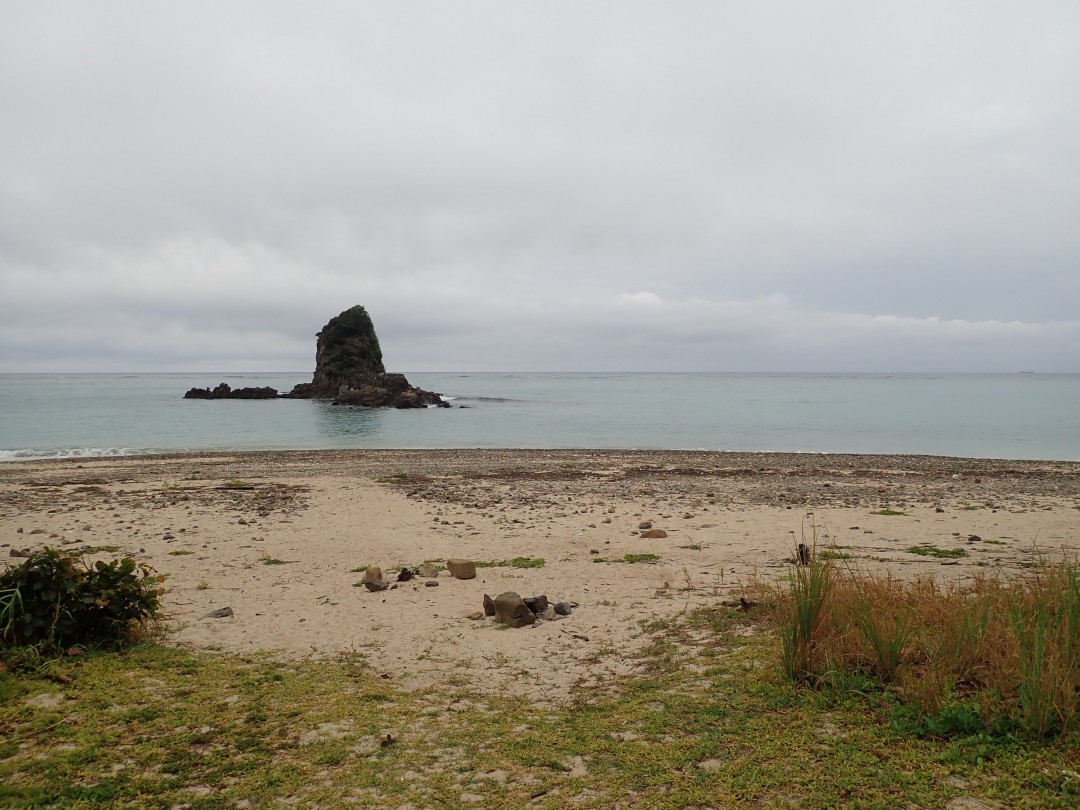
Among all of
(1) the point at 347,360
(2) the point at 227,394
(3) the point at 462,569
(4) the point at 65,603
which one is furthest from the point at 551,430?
(2) the point at 227,394

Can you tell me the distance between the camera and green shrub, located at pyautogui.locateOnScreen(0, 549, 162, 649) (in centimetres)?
595

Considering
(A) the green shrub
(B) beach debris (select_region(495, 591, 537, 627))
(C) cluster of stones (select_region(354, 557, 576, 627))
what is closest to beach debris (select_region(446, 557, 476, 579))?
(C) cluster of stones (select_region(354, 557, 576, 627))

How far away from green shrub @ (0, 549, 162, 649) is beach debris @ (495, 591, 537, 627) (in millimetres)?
3906

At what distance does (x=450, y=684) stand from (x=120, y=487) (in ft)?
69.0

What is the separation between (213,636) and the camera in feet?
23.8

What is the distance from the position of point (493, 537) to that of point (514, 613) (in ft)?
19.3

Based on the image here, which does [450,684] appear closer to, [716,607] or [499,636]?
[499,636]

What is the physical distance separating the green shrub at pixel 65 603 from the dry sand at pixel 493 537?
0.77 m

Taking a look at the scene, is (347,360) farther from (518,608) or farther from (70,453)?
(518,608)

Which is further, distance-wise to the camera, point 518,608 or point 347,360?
point 347,360

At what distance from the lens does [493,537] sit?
1344 cm

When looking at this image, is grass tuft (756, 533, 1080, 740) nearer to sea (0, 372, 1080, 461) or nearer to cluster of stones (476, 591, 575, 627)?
cluster of stones (476, 591, 575, 627)

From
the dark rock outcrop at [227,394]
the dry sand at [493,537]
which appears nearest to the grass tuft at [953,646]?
the dry sand at [493,537]

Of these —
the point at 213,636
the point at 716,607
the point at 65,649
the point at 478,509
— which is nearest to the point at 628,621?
the point at 716,607
